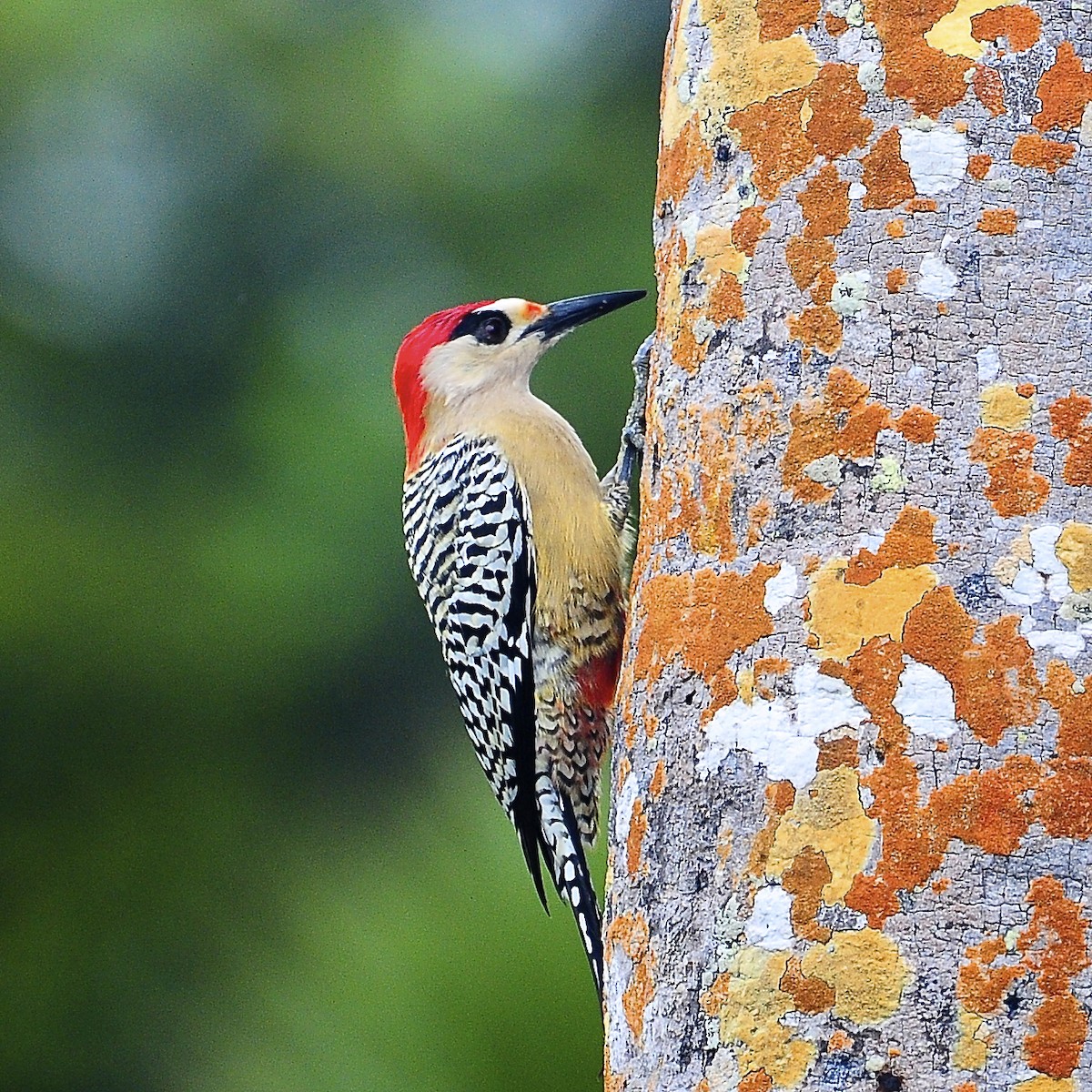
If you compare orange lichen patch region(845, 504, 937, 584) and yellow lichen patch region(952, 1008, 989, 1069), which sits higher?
orange lichen patch region(845, 504, 937, 584)

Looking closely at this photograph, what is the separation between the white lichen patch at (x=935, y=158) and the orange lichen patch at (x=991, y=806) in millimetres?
604

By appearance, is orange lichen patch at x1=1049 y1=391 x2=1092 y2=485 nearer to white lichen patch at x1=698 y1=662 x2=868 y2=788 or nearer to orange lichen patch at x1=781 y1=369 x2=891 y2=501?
orange lichen patch at x1=781 y1=369 x2=891 y2=501

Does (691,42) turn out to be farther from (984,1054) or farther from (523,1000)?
(523,1000)

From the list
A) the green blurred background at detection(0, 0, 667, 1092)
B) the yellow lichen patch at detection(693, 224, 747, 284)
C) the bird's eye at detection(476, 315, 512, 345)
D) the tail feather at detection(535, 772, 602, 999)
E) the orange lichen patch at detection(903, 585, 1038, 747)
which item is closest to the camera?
the orange lichen patch at detection(903, 585, 1038, 747)

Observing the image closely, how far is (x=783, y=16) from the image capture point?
6.06ft

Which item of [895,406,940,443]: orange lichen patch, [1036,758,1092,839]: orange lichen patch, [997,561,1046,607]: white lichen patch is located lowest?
[1036,758,1092,839]: orange lichen patch

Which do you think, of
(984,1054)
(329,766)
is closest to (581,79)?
(329,766)

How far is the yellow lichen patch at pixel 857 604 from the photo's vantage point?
1620 mm

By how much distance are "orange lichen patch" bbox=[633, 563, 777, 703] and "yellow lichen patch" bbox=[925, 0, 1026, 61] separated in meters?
0.59

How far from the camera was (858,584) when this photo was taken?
5.42 ft

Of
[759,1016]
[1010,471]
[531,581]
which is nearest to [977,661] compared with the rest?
[1010,471]

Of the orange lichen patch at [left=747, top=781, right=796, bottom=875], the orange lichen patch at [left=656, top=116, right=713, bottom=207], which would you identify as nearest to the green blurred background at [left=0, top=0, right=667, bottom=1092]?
the orange lichen patch at [left=656, top=116, right=713, bottom=207]

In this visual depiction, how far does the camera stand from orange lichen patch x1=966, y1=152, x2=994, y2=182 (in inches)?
66.8

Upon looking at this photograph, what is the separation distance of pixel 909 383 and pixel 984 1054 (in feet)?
2.17
